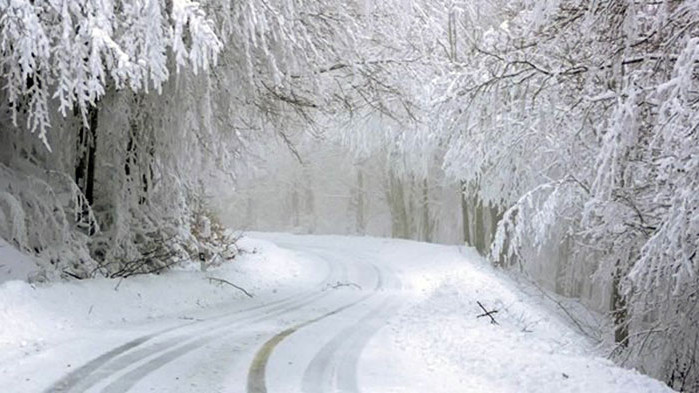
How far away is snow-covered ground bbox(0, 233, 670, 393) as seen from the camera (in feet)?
21.4

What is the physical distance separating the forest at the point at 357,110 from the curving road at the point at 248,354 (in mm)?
2457

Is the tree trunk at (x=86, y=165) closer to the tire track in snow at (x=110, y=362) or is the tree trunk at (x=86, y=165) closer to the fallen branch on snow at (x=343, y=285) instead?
the tire track in snow at (x=110, y=362)

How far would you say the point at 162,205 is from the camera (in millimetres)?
13297

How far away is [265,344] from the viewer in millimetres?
8492

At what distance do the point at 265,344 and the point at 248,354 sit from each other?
28.1 inches

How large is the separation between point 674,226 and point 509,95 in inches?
132

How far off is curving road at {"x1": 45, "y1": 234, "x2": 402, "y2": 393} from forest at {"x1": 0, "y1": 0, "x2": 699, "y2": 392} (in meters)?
2.46

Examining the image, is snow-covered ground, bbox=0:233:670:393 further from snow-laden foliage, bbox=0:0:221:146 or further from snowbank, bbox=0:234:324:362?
snow-laden foliage, bbox=0:0:221:146

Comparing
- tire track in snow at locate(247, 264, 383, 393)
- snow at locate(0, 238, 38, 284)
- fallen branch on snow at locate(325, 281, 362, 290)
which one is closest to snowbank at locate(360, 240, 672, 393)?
tire track in snow at locate(247, 264, 383, 393)

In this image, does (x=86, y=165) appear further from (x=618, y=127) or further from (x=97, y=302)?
(x=618, y=127)

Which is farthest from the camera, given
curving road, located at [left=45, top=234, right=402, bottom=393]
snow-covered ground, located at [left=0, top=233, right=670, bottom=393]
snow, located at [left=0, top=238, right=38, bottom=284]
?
snow, located at [left=0, top=238, right=38, bottom=284]

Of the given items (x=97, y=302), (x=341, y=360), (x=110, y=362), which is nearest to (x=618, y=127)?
(x=341, y=360)

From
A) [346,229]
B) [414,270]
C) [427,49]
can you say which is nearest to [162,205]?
[427,49]

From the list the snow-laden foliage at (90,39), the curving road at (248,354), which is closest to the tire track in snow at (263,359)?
the curving road at (248,354)
